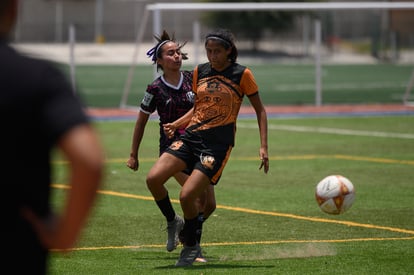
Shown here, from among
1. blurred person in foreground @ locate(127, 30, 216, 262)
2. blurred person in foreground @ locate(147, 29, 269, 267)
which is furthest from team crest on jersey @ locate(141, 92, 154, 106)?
blurred person in foreground @ locate(147, 29, 269, 267)

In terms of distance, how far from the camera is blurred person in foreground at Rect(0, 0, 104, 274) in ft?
10.3

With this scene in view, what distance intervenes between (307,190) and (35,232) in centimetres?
1000

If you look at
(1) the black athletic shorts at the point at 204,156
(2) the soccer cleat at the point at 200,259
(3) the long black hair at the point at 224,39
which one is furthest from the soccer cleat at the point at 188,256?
(3) the long black hair at the point at 224,39

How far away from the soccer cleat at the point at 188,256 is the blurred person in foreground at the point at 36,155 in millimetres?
4768

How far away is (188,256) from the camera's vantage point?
820cm

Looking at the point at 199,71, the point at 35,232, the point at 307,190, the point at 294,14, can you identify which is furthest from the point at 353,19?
the point at 35,232

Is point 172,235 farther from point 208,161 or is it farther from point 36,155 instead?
point 36,155

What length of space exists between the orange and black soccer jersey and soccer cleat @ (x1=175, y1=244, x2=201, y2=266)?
0.93 meters

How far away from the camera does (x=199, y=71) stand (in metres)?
8.51

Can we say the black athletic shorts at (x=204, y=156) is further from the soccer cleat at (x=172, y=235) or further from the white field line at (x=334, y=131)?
the white field line at (x=334, y=131)

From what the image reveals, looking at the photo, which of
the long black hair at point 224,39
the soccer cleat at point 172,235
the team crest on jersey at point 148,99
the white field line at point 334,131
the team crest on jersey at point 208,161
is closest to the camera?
the team crest on jersey at point 208,161

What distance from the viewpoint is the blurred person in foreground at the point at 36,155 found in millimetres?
3133

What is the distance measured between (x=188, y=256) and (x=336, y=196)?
168cm

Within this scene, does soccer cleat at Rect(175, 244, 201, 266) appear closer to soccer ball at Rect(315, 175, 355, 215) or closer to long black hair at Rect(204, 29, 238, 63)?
soccer ball at Rect(315, 175, 355, 215)
